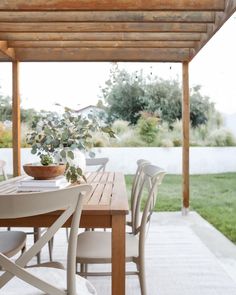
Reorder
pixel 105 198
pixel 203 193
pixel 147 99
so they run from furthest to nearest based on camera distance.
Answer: pixel 203 193
pixel 147 99
pixel 105 198

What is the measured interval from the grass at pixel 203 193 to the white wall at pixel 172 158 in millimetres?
104

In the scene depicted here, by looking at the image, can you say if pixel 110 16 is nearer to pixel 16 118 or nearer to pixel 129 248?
pixel 16 118

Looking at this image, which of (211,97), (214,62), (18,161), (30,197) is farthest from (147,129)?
(30,197)

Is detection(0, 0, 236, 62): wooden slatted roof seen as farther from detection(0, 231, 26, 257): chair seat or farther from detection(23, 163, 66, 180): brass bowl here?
detection(0, 231, 26, 257): chair seat

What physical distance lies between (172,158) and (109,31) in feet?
7.38

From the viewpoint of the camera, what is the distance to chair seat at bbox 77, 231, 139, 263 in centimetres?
221

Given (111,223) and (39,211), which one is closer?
(39,211)

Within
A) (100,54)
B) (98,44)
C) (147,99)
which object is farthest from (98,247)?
(147,99)

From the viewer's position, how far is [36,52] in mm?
5242

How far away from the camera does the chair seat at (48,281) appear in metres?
1.65

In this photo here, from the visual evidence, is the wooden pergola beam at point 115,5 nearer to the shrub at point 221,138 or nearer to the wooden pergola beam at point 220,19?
the wooden pergola beam at point 220,19

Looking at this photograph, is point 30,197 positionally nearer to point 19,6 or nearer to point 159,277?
point 159,277

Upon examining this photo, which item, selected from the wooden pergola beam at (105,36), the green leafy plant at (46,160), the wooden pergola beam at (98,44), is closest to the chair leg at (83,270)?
the green leafy plant at (46,160)

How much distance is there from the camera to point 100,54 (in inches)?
208
